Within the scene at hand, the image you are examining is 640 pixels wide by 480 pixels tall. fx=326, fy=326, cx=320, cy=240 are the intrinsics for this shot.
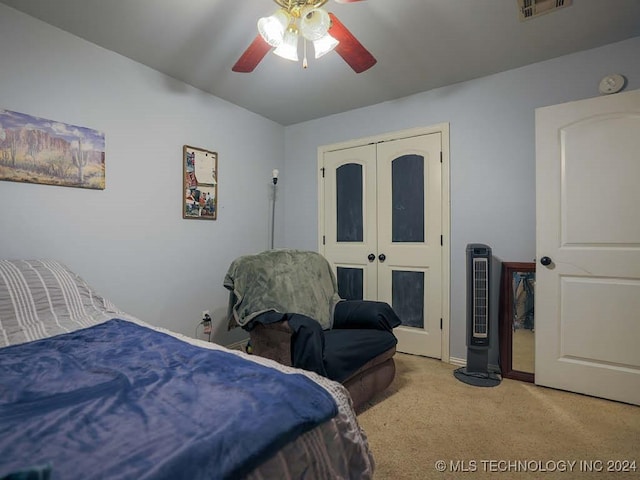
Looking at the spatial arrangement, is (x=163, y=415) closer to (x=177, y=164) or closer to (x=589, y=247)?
(x=177, y=164)

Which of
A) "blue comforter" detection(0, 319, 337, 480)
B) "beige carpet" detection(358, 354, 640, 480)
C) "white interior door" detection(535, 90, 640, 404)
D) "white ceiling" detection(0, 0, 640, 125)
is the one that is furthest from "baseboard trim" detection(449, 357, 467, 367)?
"white ceiling" detection(0, 0, 640, 125)

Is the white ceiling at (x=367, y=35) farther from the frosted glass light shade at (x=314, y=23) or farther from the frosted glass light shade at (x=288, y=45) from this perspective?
the frosted glass light shade at (x=314, y=23)

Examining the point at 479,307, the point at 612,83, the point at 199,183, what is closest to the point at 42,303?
the point at 199,183

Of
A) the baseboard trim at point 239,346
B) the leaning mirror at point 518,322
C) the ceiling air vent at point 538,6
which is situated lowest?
the baseboard trim at point 239,346

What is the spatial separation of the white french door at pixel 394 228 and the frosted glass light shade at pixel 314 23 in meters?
1.77

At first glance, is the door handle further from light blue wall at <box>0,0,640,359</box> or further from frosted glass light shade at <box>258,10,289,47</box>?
frosted glass light shade at <box>258,10,289,47</box>

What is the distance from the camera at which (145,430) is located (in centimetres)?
76

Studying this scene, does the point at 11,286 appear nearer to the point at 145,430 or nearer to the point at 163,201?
the point at 163,201

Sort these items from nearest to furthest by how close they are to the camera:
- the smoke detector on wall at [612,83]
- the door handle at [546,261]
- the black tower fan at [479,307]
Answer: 1. the smoke detector on wall at [612,83]
2. the door handle at [546,261]
3. the black tower fan at [479,307]

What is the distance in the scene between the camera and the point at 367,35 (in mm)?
2205

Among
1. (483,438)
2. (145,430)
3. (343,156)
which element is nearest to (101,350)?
(145,430)

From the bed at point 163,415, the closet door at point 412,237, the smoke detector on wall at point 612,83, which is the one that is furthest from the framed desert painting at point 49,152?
the smoke detector on wall at point 612,83

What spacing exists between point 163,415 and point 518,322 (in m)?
2.66

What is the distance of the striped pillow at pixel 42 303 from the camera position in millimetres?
1546
